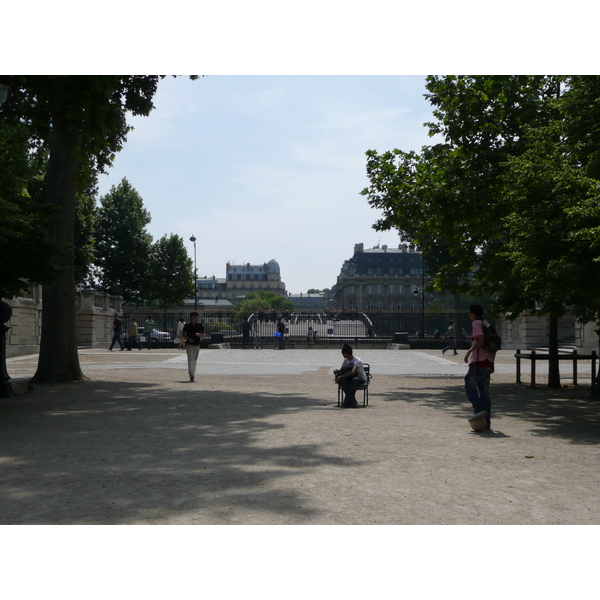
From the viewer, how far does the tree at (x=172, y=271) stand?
6694 cm

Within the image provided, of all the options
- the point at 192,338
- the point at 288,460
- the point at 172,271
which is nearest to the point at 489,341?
the point at 288,460

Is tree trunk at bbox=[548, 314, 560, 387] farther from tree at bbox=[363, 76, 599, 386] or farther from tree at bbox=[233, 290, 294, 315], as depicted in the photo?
tree at bbox=[233, 290, 294, 315]

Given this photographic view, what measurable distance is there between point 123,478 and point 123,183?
57.4 m

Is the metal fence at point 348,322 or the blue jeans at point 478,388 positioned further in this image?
the metal fence at point 348,322

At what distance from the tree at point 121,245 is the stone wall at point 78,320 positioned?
12480 mm

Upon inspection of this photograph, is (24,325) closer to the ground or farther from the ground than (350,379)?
farther from the ground

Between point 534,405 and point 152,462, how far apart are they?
330 inches

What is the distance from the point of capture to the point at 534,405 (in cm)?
1274

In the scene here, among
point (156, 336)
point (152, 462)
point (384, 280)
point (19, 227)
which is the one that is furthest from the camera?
point (384, 280)

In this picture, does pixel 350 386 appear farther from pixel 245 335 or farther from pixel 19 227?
pixel 245 335

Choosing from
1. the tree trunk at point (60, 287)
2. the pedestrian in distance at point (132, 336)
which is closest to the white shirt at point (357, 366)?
the tree trunk at point (60, 287)

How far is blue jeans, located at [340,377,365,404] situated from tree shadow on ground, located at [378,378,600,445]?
154 cm

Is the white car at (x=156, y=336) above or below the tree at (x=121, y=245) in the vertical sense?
below

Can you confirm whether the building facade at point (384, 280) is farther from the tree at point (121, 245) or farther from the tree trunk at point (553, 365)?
the tree trunk at point (553, 365)
